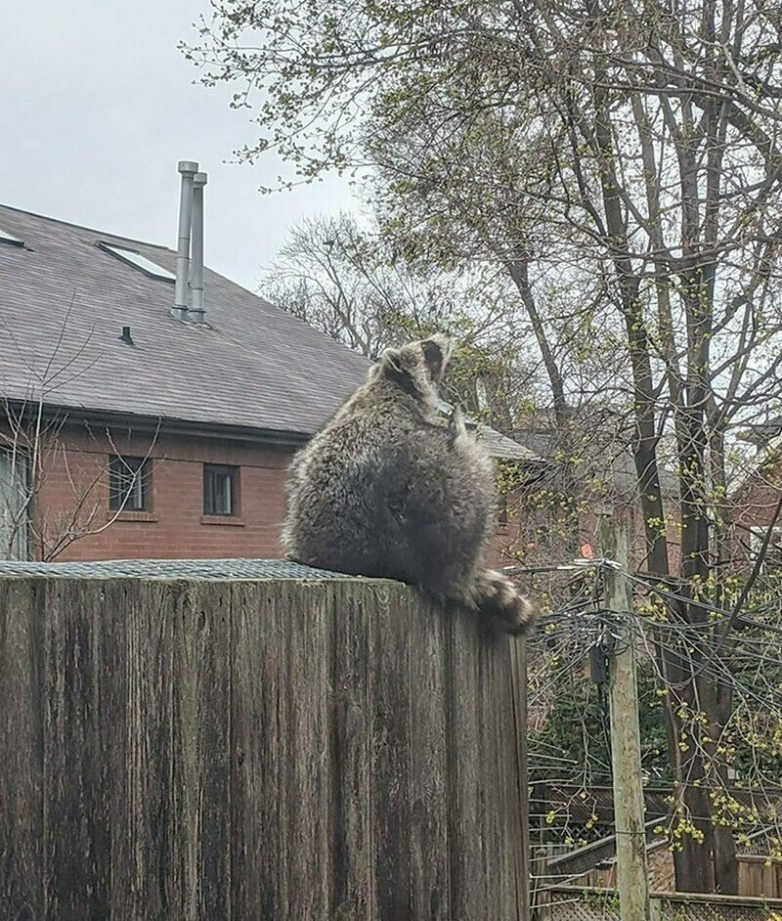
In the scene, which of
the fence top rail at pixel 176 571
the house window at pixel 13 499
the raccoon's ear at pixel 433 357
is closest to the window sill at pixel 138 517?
the house window at pixel 13 499

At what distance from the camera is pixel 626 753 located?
577 centimetres

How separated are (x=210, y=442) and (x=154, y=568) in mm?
12935

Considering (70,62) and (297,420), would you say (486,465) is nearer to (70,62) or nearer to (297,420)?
(297,420)

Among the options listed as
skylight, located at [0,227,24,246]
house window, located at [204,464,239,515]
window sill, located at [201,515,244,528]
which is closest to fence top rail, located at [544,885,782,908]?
window sill, located at [201,515,244,528]

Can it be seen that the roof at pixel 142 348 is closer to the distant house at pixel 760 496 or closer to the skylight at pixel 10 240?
the skylight at pixel 10 240

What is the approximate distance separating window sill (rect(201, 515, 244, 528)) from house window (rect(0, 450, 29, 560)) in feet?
11.3

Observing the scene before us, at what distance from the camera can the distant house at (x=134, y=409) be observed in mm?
12703

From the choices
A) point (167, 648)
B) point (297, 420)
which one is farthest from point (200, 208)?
point (167, 648)

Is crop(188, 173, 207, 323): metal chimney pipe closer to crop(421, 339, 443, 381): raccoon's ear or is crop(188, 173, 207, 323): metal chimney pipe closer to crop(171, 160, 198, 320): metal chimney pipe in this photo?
crop(171, 160, 198, 320): metal chimney pipe

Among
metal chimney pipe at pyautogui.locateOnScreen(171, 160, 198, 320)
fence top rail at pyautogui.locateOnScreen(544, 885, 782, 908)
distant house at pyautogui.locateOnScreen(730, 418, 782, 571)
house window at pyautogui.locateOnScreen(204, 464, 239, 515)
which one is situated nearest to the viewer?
fence top rail at pyautogui.locateOnScreen(544, 885, 782, 908)

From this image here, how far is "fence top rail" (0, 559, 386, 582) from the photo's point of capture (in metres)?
2.22

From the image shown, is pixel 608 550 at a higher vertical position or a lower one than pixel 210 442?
lower

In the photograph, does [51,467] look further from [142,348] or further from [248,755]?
[248,755]

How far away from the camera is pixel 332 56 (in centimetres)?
1078
